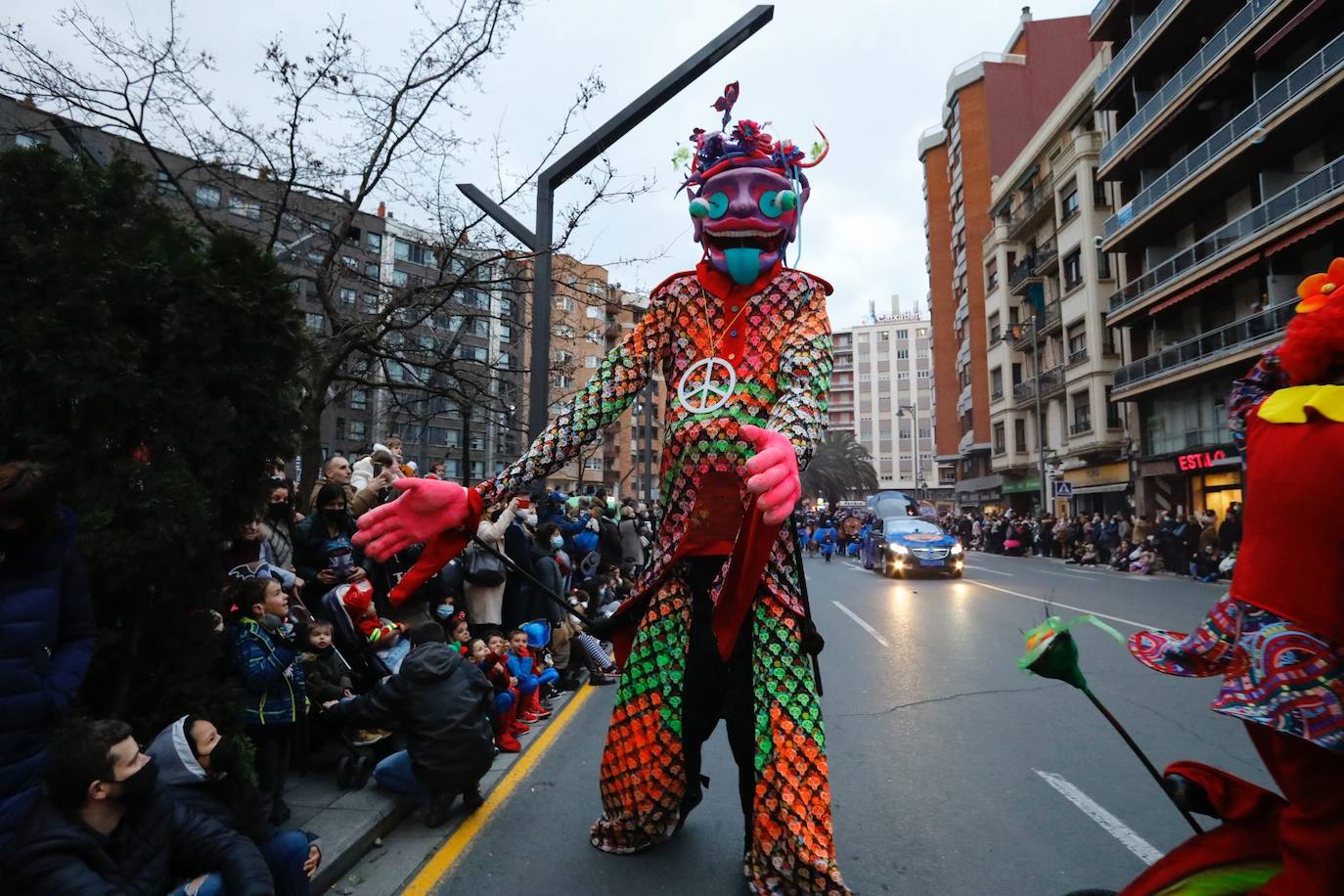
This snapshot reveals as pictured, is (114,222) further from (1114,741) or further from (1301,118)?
(1301,118)

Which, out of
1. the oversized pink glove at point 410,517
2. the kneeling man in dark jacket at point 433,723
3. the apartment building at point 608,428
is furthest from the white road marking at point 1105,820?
the apartment building at point 608,428

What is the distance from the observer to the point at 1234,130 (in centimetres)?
2247

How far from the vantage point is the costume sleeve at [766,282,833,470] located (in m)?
2.65

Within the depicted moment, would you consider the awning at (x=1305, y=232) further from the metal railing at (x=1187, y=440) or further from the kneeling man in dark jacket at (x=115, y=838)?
the kneeling man in dark jacket at (x=115, y=838)

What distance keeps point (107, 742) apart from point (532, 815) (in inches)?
81.1

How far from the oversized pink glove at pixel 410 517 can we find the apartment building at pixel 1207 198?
22852 mm

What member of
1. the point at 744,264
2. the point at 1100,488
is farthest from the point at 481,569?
the point at 1100,488

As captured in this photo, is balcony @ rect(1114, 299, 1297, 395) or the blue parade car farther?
balcony @ rect(1114, 299, 1297, 395)

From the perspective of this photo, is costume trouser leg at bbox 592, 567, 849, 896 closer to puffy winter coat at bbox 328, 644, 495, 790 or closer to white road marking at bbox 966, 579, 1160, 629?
puffy winter coat at bbox 328, 644, 495, 790

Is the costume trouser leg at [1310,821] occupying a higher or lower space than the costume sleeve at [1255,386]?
lower

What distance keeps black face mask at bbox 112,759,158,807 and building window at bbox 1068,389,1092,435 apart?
34.9 m

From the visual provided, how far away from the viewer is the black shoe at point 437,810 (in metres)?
4.00

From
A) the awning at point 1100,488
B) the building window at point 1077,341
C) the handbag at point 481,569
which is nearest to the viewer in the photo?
the handbag at point 481,569

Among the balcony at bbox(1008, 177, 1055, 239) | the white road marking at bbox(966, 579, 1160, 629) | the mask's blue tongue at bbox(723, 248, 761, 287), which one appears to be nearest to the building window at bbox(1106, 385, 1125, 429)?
the balcony at bbox(1008, 177, 1055, 239)
